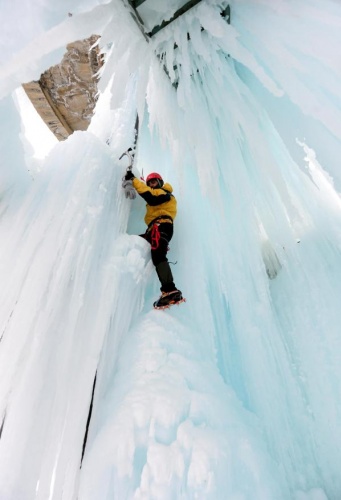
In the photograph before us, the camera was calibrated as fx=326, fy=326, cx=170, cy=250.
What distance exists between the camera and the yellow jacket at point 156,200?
9.00ft

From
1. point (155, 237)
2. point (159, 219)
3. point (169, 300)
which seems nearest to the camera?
point (169, 300)

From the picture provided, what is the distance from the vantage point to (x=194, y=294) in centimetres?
243

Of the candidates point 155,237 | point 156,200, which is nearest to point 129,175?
point 156,200

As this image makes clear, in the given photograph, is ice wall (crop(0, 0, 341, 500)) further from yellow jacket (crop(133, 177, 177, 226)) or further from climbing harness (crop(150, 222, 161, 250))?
yellow jacket (crop(133, 177, 177, 226))

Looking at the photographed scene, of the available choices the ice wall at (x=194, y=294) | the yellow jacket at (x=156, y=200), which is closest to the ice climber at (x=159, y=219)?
the yellow jacket at (x=156, y=200)

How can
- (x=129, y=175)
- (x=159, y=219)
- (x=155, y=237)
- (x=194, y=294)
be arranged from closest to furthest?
(x=194, y=294)
(x=155, y=237)
(x=159, y=219)
(x=129, y=175)

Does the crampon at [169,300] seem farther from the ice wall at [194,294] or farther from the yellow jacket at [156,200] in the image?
the yellow jacket at [156,200]

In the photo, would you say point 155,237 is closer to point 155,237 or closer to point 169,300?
point 155,237

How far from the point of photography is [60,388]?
1.61m

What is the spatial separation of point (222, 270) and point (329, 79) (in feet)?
4.81

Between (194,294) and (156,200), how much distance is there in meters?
0.88

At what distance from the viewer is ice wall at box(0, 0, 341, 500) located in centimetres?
143

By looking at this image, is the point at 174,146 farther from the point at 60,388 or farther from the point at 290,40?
the point at 60,388

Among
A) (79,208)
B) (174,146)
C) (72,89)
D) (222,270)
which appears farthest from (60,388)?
(72,89)
